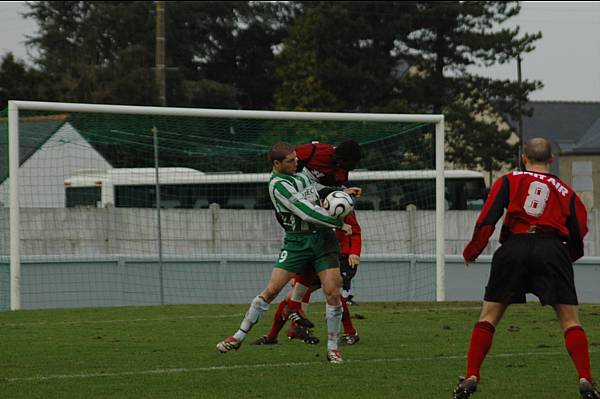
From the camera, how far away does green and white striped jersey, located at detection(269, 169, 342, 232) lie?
31.6 ft

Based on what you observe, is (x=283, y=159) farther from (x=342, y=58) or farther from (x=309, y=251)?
(x=342, y=58)

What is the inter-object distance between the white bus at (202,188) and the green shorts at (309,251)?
15077 mm

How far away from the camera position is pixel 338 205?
9.66 metres

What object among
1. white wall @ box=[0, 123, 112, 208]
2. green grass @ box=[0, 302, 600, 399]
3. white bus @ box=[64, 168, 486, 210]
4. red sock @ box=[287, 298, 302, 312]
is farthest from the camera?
white bus @ box=[64, 168, 486, 210]

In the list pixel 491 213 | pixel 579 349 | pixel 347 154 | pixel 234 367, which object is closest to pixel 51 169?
pixel 347 154

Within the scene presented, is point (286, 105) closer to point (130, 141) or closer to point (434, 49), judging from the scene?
point (434, 49)

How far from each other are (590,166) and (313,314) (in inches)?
2026

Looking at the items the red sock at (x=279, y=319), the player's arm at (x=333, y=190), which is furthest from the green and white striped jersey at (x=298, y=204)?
the red sock at (x=279, y=319)

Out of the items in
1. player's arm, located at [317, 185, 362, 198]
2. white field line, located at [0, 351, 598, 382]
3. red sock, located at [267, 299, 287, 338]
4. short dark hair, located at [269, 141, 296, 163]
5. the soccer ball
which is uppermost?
short dark hair, located at [269, 141, 296, 163]

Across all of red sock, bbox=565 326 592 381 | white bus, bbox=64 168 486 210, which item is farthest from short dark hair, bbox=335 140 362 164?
white bus, bbox=64 168 486 210

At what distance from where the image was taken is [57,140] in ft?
66.8

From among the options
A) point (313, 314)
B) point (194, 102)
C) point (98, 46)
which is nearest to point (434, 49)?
point (194, 102)

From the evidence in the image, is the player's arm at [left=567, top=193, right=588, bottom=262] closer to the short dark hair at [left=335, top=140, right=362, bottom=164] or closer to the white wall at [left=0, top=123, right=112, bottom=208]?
the short dark hair at [left=335, top=140, right=362, bottom=164]

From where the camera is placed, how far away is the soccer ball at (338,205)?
9.66 m
